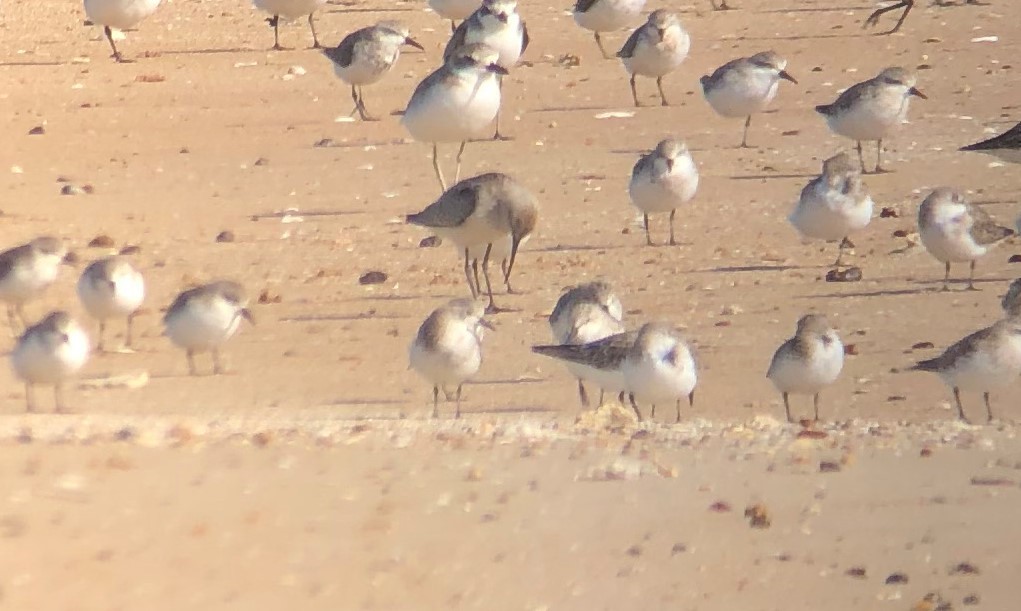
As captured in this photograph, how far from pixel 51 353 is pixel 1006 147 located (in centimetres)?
663

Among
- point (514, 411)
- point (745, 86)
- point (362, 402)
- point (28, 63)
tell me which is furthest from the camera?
point (28, 63)

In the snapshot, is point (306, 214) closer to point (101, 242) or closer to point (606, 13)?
point (101, 242)

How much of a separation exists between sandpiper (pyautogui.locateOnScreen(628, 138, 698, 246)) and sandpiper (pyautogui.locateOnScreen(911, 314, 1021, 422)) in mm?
3521

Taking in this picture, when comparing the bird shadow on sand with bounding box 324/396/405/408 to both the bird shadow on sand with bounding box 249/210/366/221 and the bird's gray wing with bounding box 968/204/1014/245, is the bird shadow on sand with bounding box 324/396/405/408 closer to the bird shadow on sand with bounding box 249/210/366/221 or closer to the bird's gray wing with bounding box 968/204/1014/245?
the bird's gray wing with bounding box 968/204/1014/245

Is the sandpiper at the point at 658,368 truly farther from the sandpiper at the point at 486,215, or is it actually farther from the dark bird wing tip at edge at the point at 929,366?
the sandpiper at the point at 486,215

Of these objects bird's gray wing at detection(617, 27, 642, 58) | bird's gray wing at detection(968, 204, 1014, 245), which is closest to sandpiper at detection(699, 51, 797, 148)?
bird's gray wing at detection(617, 27, 642, 58)

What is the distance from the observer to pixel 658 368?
30.7 ft

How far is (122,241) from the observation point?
1361 cm

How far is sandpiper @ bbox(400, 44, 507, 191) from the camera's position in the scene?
1477cm

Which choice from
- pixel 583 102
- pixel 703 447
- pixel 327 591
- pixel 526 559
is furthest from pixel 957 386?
pixel 583 102

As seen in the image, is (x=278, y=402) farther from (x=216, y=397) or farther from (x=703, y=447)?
(x=703, y=447)

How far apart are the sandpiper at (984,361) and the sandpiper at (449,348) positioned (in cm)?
212

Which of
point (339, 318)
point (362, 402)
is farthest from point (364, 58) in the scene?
point (362, 402)

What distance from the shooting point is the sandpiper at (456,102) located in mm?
14773
